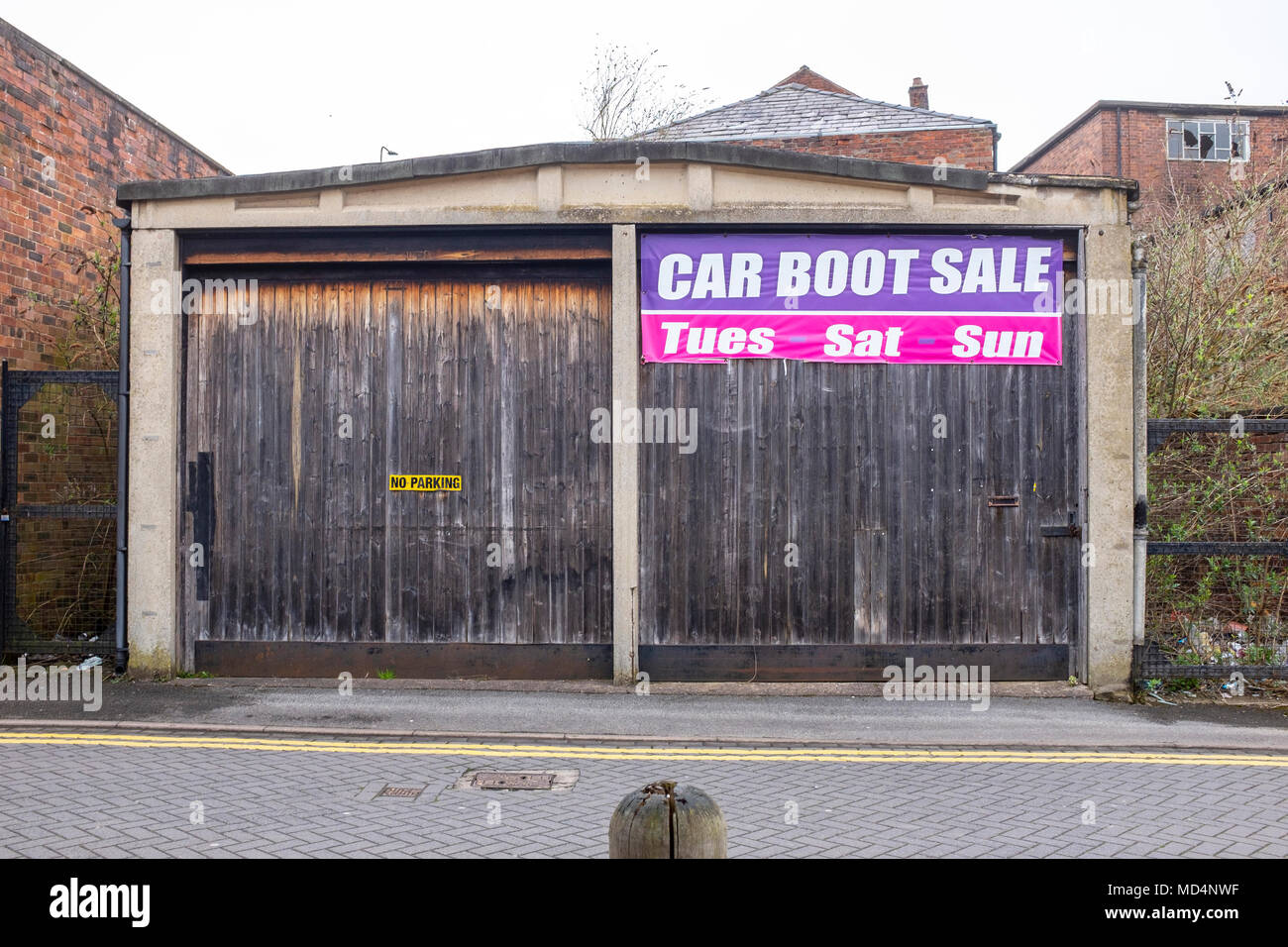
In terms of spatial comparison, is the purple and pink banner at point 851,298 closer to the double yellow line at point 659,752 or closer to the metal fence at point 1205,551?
the metal fence at point 1205,551

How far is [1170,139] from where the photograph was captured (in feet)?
96.6

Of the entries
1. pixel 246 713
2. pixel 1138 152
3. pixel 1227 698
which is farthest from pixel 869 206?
pixel 1138 152

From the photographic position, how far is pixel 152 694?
8.95 meters

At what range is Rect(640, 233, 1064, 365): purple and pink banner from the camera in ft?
30.9

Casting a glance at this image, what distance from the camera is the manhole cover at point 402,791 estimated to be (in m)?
6.09

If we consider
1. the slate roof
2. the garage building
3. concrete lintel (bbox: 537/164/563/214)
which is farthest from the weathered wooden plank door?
the slate roof

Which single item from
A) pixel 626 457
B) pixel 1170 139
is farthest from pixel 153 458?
pixel 1170 139

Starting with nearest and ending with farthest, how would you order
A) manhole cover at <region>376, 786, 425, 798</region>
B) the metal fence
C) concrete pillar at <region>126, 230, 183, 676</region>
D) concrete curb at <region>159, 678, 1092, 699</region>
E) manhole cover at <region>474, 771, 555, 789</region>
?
1. manhole cover at <region>376, 786, 425, 798</region>
2. manhole cover at <region>474, 771, 555, 789</region>
3. the metal fence
4. concrete curb at <region>159, 678, 1092, 699</region>
5. concrete pillar at <region>126, 230, 183, 676</region>

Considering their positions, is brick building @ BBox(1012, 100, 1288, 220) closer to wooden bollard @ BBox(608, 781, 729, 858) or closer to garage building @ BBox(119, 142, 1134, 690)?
garage building @ BBox(119, 142, 1134, 690)

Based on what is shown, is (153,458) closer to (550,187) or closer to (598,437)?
(598,437)

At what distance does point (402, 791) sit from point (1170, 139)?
30.4 metres

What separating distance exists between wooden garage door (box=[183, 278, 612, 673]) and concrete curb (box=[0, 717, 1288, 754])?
187 centimetres
